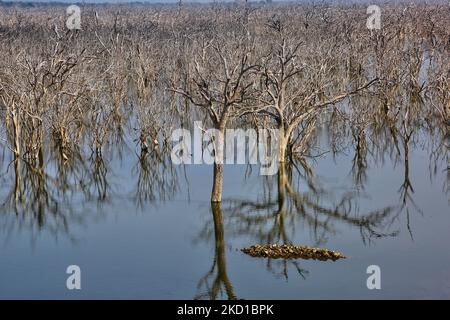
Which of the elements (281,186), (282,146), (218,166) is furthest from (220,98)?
(218,166)

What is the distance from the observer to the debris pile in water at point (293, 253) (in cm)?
1377

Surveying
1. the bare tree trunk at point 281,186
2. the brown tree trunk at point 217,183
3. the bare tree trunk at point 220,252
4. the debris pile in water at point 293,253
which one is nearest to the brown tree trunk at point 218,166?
the brown tree trunk at point 217,183

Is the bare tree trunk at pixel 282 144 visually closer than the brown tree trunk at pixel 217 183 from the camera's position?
No

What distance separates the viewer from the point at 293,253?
13852 millimetres

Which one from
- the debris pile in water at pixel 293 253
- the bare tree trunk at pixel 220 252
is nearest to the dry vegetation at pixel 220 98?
the bare tree trunk at pixel 220 252

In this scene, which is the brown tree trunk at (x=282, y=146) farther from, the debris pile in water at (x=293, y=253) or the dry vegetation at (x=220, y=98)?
the debris pile in water at (x=293, y=253)

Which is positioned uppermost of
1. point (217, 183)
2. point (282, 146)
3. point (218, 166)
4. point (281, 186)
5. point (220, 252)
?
point (282, 146)

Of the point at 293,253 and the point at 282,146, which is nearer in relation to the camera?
the point at 293,253

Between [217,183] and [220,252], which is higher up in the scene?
[217,183]

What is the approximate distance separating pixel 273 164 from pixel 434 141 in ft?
16.9

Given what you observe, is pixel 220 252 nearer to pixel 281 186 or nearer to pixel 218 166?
pixel 218 166

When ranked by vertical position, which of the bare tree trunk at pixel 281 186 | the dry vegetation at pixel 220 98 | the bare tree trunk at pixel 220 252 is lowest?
the bare tree trunk at pixel 220 252

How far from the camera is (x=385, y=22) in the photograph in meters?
33.7

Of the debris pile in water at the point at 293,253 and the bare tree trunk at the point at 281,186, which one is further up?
the bare tree trunk at the point at 281,186
